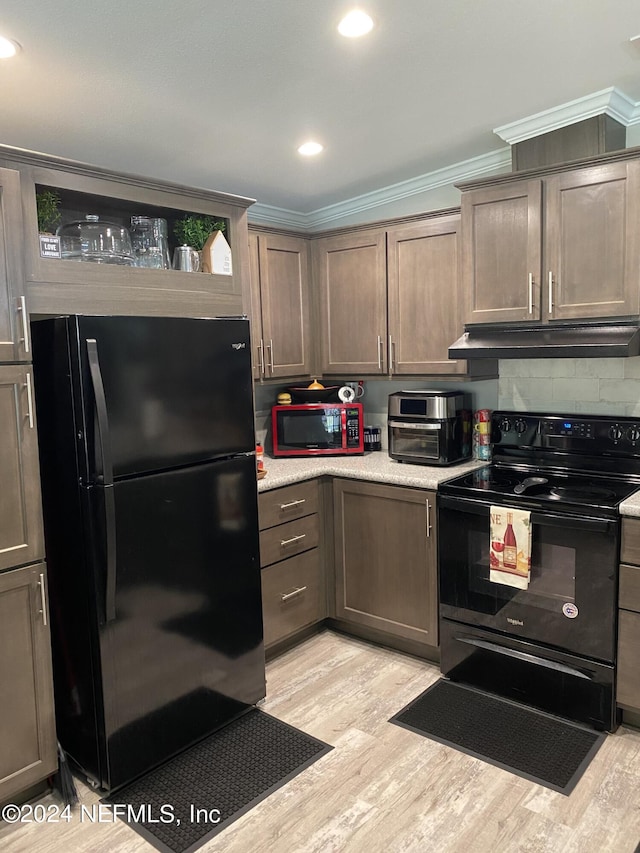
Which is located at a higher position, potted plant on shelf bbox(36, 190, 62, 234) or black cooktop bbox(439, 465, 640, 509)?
potted plant on shelf bbox(36, 190, 62, 234)

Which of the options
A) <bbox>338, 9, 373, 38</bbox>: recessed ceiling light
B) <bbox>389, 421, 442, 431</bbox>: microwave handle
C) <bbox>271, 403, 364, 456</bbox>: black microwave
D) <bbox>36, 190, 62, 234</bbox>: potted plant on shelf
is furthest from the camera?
<bbox>271, 403, 364, 456</bbox>: black microwave

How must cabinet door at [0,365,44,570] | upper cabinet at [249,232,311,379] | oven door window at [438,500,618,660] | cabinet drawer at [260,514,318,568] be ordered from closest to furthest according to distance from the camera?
1. cabinet door at [0,365,44,570]
2. oven door window at [438,500,618,660]
3. cabinet drawer at [260,514,318,568]
4. upper cabinet at [249,232,311,379]

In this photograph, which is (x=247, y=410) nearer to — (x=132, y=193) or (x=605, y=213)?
(x=132, y=193)

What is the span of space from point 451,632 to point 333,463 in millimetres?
1042

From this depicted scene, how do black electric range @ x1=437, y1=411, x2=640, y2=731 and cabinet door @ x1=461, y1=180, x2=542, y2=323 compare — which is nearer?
black electric range @ x1=437, y1=411, x2=640, y2=731

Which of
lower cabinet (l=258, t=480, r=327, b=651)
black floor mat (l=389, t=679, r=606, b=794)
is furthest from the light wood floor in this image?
lower cabinet (l=258, t=480, r=327, b=651)

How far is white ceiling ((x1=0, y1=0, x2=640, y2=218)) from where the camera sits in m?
1.86

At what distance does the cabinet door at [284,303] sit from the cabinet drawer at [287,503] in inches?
29.4

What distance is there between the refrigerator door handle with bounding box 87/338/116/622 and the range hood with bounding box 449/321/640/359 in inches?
65.6

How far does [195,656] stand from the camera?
2.41m

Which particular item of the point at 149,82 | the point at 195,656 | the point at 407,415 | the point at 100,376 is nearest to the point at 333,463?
the point at 407,415

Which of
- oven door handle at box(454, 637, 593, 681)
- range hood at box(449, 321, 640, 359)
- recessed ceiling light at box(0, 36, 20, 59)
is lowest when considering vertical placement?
oven door handle at box(454, 637, 593, 681)

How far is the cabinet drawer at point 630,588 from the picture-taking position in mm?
2318

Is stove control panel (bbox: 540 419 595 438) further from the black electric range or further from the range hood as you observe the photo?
the range hood
